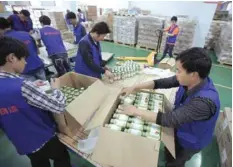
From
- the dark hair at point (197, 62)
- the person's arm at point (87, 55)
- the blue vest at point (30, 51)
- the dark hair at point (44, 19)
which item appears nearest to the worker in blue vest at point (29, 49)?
the blue vest at point (30, 51)

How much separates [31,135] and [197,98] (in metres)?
1.52

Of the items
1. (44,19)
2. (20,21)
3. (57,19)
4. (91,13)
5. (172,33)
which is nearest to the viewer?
(44,19)

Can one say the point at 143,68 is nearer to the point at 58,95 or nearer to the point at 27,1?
the point at 58,95

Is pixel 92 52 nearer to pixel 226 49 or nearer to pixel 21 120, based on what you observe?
pixel 21 120

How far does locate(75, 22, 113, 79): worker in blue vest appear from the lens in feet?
7.77

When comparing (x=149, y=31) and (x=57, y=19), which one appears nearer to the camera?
(x=149, y=31)

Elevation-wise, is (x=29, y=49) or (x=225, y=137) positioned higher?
(x=29, y=49)

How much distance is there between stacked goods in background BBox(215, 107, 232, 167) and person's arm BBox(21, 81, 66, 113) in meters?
2.39

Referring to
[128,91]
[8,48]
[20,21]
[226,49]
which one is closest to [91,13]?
[20,21]

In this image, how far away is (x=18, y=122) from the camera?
1.28 meters

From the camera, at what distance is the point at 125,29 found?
764 centimetres

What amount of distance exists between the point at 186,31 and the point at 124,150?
632 centimetres

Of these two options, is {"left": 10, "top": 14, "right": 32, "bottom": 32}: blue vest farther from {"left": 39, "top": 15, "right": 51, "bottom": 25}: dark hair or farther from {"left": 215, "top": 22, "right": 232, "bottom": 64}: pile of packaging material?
{"left": 215, "top": 22, "right": 232, "bottom": 64}: pile of packaging material

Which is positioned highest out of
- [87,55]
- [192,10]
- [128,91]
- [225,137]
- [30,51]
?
[192,10]
